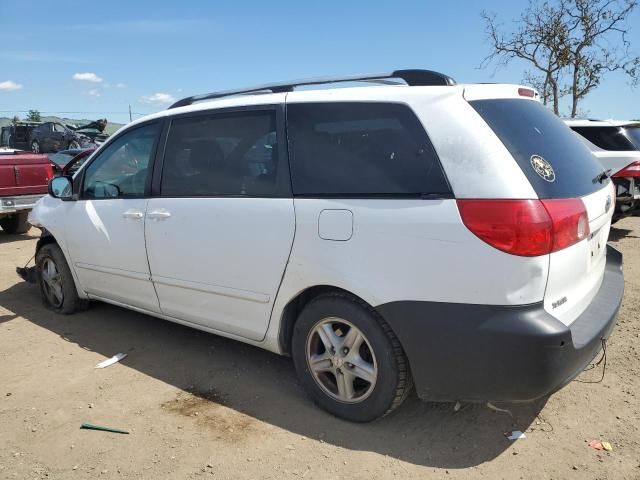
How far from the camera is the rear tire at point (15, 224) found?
961 centimetres

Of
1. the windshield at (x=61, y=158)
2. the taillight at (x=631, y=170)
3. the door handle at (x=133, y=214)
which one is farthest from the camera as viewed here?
the windshield at (x=61, y=158)

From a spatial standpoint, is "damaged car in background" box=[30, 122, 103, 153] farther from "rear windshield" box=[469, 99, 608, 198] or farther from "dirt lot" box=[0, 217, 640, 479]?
"rear windshield" box=[469, 99, 608, 198]

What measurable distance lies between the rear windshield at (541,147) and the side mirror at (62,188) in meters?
3.59

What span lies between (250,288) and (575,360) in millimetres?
1806

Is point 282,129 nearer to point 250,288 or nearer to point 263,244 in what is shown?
point 263,244

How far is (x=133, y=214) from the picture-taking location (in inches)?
155

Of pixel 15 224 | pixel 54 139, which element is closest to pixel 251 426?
pixel 15 224

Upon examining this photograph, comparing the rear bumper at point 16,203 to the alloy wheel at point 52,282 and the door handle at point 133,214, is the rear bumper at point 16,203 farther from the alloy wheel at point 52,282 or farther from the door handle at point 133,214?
the door handle at point 133,214

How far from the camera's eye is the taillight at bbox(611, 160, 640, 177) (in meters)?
7.04

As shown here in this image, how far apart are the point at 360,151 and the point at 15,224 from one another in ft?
29.5

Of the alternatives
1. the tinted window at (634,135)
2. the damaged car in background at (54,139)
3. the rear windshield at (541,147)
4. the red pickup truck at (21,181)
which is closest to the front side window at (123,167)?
the rear windshield at (541,147)

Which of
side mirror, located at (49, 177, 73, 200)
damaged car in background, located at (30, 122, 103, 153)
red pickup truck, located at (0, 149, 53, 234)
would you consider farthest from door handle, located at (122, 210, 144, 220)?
damaged car in background, located at (30, 122, 103, 153)

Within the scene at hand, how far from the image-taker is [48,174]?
9.36 metres

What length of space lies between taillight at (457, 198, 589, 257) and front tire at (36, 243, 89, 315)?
3.83 metres
